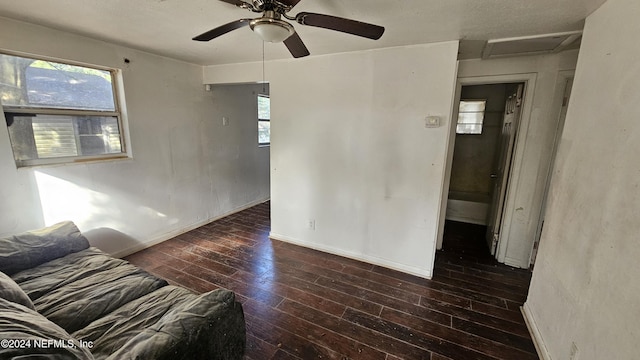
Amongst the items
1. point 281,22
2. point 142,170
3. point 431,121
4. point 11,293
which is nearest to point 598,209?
point 431,121

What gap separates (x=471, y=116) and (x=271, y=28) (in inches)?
165

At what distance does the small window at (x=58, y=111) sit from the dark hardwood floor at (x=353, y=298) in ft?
4.36

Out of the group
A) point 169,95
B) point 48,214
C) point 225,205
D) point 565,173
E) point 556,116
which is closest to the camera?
point 565,173

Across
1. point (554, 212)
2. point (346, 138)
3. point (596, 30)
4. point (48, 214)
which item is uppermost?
point (596, 30)

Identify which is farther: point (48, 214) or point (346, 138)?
point (346, 138)

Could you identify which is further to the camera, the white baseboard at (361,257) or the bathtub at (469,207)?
the bathtub at (469,207)

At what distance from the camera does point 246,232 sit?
373cm

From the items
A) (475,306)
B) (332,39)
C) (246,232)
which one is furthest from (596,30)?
(246,232)

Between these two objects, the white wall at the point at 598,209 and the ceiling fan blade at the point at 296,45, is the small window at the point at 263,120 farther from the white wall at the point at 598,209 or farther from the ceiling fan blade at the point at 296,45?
the white wall at the point at 598,209

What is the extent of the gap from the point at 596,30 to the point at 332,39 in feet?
5.89

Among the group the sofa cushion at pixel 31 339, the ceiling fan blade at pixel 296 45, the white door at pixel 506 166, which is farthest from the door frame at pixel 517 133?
the sofa cushion at pixel 31 339

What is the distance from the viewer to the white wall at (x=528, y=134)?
8.43 ft

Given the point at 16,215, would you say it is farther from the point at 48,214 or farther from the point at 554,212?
the point at 554,212

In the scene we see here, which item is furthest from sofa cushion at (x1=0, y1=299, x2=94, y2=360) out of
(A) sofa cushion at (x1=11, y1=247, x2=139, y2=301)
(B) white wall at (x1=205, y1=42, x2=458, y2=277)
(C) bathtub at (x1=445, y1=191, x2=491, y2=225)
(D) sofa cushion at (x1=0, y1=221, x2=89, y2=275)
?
(C) bathtub at (x1=445, y1=191, x2=491, y2=225)
